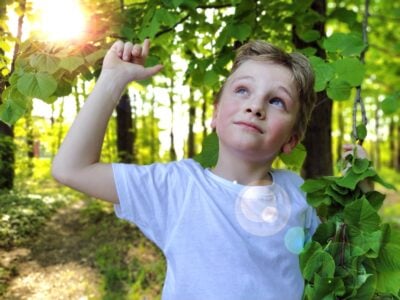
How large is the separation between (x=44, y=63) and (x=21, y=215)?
14.8 ft

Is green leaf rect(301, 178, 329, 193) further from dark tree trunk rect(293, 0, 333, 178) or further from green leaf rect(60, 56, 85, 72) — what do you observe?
dark tree trunk rect(293, 0, 333, 178)

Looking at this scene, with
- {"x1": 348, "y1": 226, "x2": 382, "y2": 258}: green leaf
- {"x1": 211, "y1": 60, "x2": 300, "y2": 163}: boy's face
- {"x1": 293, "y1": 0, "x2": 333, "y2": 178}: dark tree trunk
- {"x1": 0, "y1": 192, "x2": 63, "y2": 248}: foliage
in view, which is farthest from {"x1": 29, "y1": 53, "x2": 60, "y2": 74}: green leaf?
{"x1": 293, "y1": 0, "x2": 333, "y2": 178}: dark tree trunk

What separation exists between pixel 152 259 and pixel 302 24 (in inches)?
140

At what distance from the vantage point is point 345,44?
170 cm

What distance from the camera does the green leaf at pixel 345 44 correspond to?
167cm

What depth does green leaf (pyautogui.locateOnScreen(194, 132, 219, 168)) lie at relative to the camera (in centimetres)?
168

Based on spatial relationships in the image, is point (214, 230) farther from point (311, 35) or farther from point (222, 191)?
point (311, 35)

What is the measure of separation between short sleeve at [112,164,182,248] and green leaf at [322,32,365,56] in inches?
31.0

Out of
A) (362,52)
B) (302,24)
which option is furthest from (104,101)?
(302,24)

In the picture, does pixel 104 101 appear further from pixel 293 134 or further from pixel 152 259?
pixel 152 259

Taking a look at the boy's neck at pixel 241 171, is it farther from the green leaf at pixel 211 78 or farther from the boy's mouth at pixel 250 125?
the green leaf at pixel 211 78

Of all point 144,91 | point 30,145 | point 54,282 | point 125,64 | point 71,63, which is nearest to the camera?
point 125,64

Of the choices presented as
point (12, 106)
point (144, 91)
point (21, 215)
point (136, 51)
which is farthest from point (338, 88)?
point (21, 215)

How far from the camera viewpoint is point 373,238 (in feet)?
4.14
